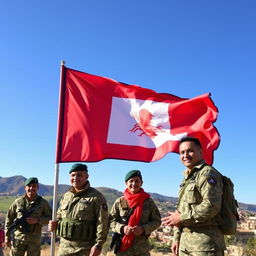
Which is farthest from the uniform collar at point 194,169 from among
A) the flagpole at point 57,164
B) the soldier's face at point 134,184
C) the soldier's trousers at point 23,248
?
the soldier's trousers at point 23,248

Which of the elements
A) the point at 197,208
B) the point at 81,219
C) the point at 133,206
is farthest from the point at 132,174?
the point at 197,208

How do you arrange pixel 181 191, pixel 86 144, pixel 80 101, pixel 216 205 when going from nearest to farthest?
pixel 216 205 < pixel 181 191 < pixel 86 144 < pixel 80 101

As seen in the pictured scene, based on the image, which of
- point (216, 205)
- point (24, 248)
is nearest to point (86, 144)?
point (24, 248)

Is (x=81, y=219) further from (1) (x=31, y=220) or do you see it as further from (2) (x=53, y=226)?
(1) (x=31, y=220)

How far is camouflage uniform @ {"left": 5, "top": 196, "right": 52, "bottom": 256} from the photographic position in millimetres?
7133

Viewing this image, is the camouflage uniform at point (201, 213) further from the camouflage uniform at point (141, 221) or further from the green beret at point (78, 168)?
the green beret at point (78, 168)

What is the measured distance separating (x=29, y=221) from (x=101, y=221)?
98.6 inches

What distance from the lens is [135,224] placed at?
552cm

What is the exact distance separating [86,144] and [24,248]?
276 centimetres

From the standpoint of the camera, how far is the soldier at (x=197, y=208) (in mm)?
4020

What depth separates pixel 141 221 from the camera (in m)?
5.70

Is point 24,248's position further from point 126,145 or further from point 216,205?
point 216,205

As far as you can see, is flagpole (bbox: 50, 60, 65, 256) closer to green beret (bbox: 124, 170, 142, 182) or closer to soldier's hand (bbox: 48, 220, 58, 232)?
soldier's hand (bbox: 48, 220, 58, 232)

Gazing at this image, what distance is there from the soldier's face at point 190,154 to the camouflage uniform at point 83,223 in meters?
1.76
